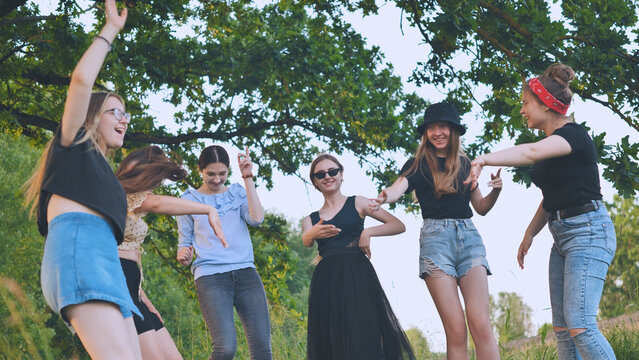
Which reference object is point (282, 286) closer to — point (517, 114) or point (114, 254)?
point (517, 114)

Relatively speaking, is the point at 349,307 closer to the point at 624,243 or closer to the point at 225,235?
Answer: the point at 225,235

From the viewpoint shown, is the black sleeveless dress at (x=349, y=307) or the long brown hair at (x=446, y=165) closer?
the long brown hair at (x=446, y=165)

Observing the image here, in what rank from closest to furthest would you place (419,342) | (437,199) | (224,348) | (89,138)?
1. (89,138)
2. (437,199)
3. (224,348)
4. (419,342)

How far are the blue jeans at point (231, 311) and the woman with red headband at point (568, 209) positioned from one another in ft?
7.27

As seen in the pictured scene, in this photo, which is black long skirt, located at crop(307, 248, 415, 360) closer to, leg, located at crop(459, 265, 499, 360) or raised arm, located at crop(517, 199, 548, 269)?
leg, located at crop(459, 265, 499, 360)

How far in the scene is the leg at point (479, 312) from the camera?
4.55 metres

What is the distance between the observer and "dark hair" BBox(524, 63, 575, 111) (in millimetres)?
4379

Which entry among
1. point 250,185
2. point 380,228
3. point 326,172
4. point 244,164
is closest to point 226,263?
point 250,185

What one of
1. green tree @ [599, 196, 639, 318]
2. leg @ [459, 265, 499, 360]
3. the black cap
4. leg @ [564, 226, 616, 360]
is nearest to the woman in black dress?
leg @ [459, 265, 499, 360]

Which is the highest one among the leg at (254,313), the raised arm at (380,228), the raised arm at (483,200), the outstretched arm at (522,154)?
the outstretched arm at (522,154)

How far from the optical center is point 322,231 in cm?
513

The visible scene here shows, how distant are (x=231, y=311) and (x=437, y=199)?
187cm

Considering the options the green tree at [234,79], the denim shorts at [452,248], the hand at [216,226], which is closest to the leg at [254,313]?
the denim shorts at [452,248]

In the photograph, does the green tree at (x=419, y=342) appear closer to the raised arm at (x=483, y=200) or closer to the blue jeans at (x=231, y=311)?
the blue jeans at (x=231, y=311)
